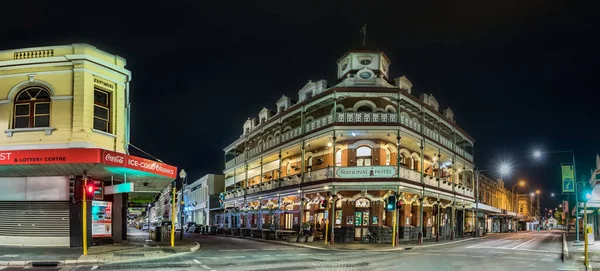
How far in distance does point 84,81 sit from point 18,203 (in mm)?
6505

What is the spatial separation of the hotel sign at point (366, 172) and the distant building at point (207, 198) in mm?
33339

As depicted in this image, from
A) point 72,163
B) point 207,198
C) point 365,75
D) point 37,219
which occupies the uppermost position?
point 365,75

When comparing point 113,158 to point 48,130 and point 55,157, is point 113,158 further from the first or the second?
point 48,130

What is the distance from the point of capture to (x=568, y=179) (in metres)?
37.8

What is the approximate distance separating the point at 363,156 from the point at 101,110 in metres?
20.0

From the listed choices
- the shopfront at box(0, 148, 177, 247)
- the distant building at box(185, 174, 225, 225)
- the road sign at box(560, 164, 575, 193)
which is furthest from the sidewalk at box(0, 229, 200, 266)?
the distant building at box(185, 174, 225, 225)

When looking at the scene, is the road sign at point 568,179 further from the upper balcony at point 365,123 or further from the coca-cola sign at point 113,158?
the coca-cola sign at point 113,158

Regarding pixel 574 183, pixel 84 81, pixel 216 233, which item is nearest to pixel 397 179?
pixel 574 183

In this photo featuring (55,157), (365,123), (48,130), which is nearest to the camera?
(55,157)

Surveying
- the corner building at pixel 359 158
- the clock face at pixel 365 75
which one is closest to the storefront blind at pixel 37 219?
the corner building at pixel 359 158

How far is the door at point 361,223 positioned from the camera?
119 ft

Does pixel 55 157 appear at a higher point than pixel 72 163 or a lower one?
higher

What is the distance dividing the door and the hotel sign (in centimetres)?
303

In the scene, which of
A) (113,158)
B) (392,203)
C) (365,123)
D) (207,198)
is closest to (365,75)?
(365,123)
